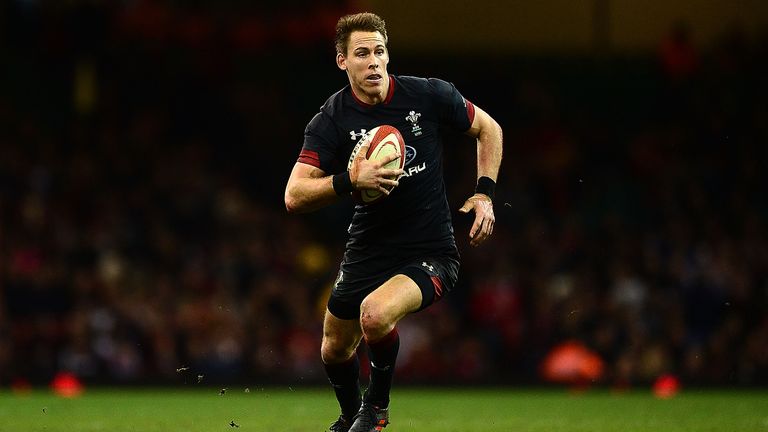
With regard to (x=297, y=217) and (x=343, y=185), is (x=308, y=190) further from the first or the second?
(x=297, y=217)

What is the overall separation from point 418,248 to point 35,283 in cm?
936

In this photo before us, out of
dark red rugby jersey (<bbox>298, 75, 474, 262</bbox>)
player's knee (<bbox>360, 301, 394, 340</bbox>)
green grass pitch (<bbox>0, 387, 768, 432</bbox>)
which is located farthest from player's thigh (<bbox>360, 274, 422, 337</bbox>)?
green grass pitch (<bbox>0, 387, 768, 432</bbox>)

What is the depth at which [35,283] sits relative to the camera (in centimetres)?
1617

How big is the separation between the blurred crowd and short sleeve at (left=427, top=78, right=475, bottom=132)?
7634 millimetres

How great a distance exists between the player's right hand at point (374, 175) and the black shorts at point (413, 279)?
0.65m

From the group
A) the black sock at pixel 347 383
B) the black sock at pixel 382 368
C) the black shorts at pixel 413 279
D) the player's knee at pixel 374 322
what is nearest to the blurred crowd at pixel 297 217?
the black sock at pixel 347 383

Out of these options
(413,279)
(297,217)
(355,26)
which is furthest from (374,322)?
(297,217)

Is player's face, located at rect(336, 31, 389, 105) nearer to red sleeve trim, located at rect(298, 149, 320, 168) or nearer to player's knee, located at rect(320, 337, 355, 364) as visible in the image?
red sleeve trim, located at rect(298, 149, 320, 168)

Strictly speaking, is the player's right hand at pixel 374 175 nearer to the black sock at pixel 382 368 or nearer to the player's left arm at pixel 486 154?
the player's left arm at pixel 486 154

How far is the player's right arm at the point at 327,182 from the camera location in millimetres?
7383

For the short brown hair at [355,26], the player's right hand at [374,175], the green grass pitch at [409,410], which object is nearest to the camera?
the player's right hand at [374,175]

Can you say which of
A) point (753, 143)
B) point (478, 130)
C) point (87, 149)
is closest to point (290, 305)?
point (87, 149)

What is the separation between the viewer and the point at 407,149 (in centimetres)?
792

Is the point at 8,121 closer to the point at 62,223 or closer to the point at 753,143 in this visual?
the point at 62,223
